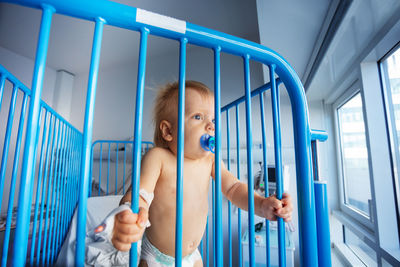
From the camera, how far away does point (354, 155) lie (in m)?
1.56

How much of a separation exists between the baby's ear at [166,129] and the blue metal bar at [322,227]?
54 centimetres

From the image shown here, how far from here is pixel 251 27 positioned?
2.15 m

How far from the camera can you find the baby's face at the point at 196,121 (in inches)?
27.7

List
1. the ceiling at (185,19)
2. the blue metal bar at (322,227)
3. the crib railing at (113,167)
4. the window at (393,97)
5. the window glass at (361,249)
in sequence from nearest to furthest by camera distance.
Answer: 1. the blue metal bar at (322,227)
2. the ceiling at (185,19)
3. the window at (393,97)
4. the window glass at (361,249)
5. the crib railing at (113,167)

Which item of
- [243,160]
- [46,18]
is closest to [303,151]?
[46,18]

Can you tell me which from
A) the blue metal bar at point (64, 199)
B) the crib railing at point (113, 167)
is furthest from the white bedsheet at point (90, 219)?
the crib railing at point (113, 167)

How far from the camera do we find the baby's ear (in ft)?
2.51

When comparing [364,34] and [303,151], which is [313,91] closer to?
[364,34]

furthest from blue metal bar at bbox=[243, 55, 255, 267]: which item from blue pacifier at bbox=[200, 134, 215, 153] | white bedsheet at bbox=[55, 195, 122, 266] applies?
white bedsheet at bbox=[55, 195, 122, 266]

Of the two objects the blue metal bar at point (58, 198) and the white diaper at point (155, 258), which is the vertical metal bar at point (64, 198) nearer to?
the blue metal bar at point (58, 198)

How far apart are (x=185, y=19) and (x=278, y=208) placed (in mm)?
2141

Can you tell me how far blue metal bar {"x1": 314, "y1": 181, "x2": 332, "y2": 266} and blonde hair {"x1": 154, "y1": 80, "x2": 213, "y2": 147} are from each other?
506 millimetres

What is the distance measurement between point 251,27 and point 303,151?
2044 millimetres

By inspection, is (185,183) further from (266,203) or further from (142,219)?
(142,219)
